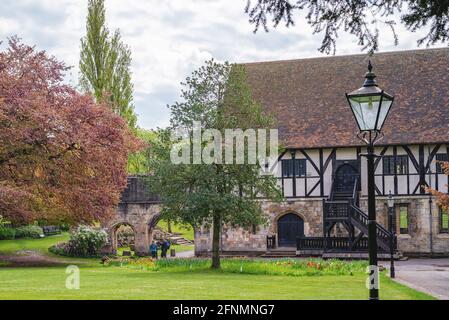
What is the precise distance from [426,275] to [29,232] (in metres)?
29.0

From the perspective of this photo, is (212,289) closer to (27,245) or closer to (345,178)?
(345,178)

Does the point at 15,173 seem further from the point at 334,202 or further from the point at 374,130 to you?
the point at 374,130

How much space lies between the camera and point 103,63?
4859 centimetres

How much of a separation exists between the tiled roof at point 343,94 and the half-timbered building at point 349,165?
0.18ft

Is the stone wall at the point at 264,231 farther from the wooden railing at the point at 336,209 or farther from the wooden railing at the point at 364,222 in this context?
the wooden railing at the point at 364,222

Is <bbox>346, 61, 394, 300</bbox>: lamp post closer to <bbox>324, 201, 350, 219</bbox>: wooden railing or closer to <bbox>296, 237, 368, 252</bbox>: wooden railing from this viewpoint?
<bbox>296, 237, 368, 252</bbox>: wooden railing

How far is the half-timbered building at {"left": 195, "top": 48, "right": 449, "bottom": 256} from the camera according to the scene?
34.0 m

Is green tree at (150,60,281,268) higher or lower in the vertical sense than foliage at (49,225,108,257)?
higher

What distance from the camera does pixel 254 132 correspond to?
24.8 m

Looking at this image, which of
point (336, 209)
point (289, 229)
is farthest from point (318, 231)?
point (336, 209)

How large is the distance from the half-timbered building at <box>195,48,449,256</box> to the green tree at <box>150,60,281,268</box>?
8.69 metres

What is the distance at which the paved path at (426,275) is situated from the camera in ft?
60.5

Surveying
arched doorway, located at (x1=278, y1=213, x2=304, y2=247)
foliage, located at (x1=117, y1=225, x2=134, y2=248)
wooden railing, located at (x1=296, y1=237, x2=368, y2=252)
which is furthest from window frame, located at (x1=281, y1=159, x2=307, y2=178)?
foliage, located at (x1=117, y1=225, x2=134, y2=248)

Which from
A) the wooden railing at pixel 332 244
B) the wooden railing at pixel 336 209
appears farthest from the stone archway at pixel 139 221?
the wooden railing at pixel 336 209
